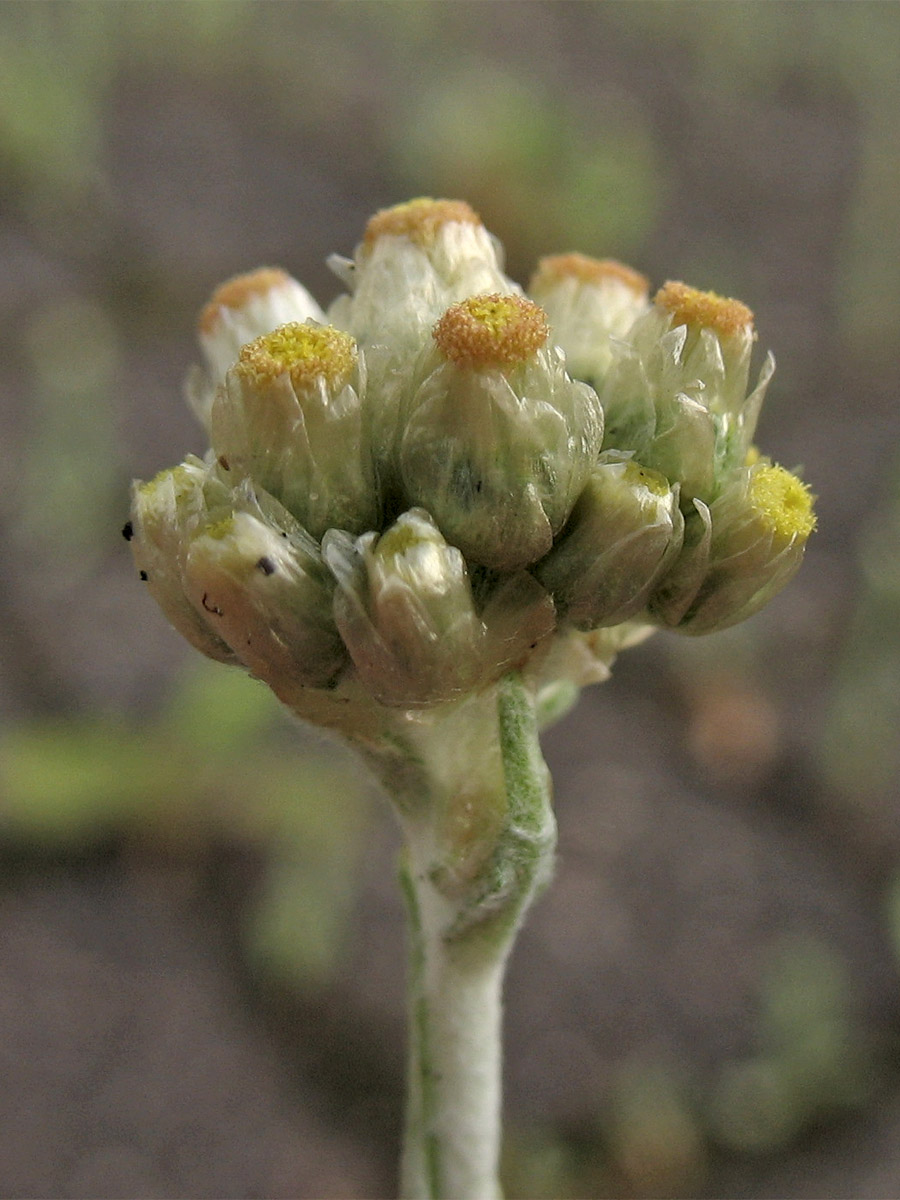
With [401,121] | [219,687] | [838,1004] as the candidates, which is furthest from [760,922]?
[401,121]

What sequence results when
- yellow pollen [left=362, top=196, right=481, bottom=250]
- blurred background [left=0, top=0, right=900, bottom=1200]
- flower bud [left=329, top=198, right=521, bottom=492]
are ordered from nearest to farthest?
1. flower bud [left=329, top=198, right=521, bottom=492]
2. yellow pollen [left=362, top=196, right=481, bottom=250]
3. blurred background [left=0, top=0, right=900, bottom=1200]

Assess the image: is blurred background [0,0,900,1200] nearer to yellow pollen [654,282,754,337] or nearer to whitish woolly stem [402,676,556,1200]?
whitish woolly stem [402,676,556,1200]

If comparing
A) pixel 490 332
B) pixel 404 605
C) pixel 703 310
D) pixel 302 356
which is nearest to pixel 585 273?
pixel 703 310

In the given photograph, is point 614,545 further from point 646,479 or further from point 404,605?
point 404,605

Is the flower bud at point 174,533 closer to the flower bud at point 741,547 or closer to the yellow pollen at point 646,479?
the yellow pollen at point 646,479

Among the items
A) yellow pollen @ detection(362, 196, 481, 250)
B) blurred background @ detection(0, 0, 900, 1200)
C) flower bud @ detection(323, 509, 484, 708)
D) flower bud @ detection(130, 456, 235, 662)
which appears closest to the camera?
flower bud @ detection(323, 509, 484, 708)

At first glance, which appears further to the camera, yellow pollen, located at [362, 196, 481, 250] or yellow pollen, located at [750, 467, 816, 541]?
yellow pollen, located at [362, 196, 481, 250]

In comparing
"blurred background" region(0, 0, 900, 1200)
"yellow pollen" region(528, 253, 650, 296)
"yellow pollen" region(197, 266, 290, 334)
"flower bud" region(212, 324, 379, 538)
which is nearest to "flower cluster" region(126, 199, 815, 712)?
"flower bud" region(212, 324, 379, 538)

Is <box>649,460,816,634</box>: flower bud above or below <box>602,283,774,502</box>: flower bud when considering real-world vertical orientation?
below
